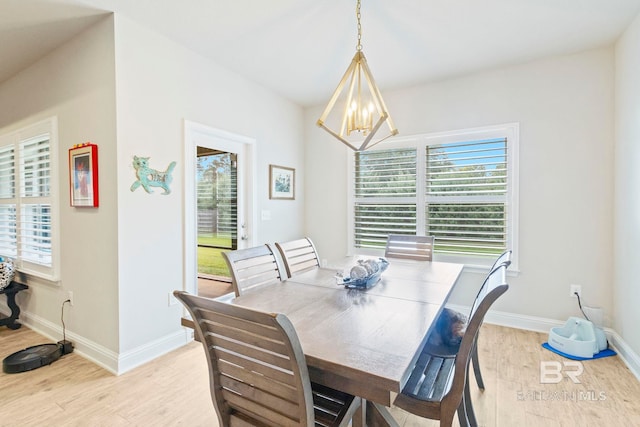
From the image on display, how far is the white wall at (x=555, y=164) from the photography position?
2852 millimetres

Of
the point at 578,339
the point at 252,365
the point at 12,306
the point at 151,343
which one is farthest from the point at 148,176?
the point at 578,339

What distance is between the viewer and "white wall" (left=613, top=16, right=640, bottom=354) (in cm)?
235

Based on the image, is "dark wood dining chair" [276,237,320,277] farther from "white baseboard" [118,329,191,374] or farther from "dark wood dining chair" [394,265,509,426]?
"white baseboard" [118,329,191,374]

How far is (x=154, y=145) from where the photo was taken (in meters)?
2.58

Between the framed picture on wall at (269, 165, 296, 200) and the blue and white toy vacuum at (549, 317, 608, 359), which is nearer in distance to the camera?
the blue and white toy vacuum at (549, 317, 608, 359)

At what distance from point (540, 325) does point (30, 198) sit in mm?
5235

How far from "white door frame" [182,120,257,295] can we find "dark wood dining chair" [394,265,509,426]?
2161 millimetres

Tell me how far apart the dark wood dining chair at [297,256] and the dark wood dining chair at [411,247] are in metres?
0.91

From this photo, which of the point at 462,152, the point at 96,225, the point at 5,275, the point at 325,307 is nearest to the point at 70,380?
the point at 96,225

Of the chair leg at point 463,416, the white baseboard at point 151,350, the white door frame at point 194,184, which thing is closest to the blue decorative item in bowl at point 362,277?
the chair leg at point 463,416

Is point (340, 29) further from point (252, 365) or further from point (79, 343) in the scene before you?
point (79, 343)

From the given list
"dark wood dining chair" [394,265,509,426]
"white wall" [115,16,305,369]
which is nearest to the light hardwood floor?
"white wall" [115,16,305,369]

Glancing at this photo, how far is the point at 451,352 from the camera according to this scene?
1613mm

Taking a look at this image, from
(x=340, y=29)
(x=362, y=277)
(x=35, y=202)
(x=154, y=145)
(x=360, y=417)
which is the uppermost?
(x=340, y=29)
